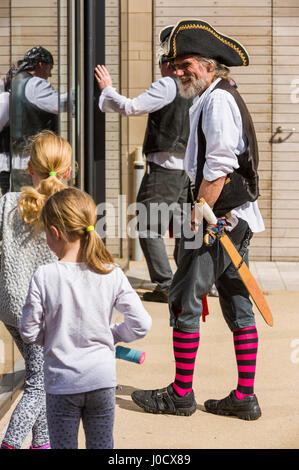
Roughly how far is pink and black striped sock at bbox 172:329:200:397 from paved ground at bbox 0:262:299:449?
6.0 inches

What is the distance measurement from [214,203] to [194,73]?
622 mm

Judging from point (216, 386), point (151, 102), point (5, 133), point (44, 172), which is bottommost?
point (216, 386)

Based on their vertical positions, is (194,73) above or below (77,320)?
Result: above

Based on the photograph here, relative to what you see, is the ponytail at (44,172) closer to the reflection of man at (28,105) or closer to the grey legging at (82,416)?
the reflection of man at (28,105)

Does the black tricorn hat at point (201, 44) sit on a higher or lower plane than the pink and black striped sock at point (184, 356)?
higher

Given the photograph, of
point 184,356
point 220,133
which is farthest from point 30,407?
point 220,133

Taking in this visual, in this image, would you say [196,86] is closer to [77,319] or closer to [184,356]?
[184,356]

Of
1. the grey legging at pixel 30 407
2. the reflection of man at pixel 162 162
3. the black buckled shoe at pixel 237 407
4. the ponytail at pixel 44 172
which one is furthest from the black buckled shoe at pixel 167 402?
the reflection of man at pixel 162 162

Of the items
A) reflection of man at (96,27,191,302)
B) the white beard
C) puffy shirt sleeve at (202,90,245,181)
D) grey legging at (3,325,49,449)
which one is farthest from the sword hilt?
reflection of man at (96,27,191,302)

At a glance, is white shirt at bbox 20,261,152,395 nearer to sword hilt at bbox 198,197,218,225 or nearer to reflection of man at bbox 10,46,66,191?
sword hilt at bbox 198,197,218,225

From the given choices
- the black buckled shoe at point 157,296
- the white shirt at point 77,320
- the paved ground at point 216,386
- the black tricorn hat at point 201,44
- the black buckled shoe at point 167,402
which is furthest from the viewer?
the black buckled shoe at point 157,296

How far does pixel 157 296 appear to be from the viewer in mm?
6930

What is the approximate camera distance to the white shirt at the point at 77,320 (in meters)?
2.89
